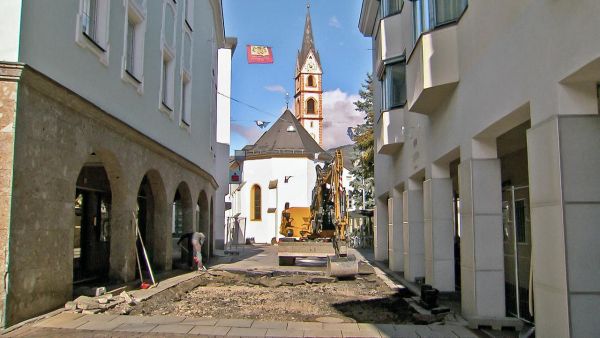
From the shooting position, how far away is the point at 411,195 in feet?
52.3

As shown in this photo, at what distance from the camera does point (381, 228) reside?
2481 centimetres

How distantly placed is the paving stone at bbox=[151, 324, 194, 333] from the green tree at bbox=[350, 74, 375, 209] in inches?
1137

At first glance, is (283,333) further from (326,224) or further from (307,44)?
(307,44)

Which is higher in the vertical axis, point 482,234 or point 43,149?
point 43,149

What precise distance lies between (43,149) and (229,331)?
389 centimetres

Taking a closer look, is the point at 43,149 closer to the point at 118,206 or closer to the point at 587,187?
the point at 118,206

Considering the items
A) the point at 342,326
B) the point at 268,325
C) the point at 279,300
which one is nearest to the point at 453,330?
the point at 342,326

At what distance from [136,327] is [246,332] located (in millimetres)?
1655

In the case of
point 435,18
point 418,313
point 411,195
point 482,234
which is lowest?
point 418,313

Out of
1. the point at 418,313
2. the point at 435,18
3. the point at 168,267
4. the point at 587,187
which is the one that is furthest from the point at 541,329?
the point at 168,267

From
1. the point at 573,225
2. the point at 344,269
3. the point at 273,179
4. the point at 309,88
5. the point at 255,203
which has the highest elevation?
the point at 309,88

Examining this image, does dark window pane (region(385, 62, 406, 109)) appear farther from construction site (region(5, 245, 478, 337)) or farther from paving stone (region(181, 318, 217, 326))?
paving stone (region(181, 318, 217, 326))

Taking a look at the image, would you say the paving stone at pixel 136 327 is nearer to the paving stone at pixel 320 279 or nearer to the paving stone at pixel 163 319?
the paving stone at pixel 163 319

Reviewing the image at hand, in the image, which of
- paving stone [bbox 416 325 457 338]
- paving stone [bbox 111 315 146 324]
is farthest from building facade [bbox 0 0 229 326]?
paving stone [bbox 416 325 457 338]
